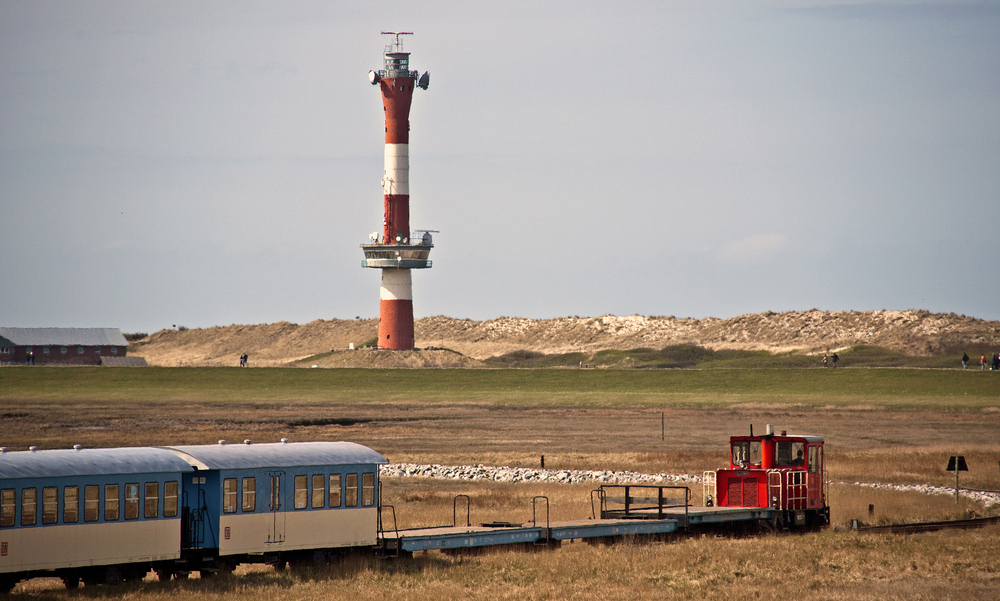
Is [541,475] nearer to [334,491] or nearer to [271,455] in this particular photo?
[334,491]

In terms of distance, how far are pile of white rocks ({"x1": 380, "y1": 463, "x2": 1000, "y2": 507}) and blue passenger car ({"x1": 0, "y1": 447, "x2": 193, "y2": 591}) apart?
22.9 meters

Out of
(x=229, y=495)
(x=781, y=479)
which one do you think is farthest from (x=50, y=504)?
(x=781, y=479)

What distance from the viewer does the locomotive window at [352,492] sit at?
85.6 ft

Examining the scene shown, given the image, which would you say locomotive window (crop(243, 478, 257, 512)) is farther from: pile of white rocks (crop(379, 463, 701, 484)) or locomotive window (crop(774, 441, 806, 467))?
pile of white rocks (crop(379, 463, 701, 484))

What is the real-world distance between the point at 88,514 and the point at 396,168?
293ft

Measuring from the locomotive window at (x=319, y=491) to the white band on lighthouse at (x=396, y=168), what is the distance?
86.0m

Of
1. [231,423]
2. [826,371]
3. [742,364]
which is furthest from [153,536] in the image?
[742,364]

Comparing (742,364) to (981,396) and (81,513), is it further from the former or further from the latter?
(81,513)

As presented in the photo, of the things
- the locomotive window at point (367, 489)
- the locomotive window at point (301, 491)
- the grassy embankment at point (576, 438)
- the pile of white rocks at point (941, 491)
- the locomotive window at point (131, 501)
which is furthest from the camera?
the pile of white rocks at point (941, 491)

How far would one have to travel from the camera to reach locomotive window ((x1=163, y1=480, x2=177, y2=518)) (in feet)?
77.1

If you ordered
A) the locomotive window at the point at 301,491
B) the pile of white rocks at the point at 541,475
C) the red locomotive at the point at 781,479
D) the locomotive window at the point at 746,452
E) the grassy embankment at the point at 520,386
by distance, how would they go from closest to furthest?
1. the locomotive window at the point at 301,491
2. the red locomotive at the point at 781,479
3. the locomotive window at the point at 746,452
4. the pile of white rocks at the point at 541,475
5. the grassy embankment at the point at 520,386

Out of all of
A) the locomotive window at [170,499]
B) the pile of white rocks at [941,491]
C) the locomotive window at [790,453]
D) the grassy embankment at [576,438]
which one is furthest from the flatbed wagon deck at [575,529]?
the pile of white rocks at [941,491]

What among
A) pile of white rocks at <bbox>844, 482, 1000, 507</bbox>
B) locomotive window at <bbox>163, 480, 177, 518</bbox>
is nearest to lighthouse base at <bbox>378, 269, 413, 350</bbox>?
pile of white rocks at <bbox>844, 482, 1000, 507</bbox>

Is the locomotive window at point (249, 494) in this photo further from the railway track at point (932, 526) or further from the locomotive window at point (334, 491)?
the railway track at point (932, 526)
